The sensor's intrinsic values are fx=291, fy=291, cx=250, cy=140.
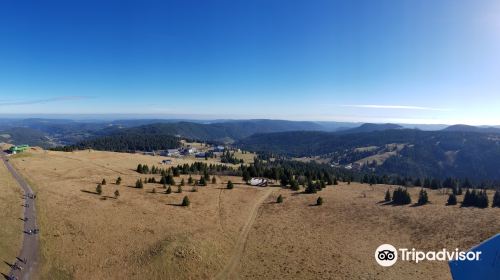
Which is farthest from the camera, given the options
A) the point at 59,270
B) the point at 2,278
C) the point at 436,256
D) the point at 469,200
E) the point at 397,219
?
the point at 469,200

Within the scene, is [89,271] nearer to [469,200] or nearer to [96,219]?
[96,219]

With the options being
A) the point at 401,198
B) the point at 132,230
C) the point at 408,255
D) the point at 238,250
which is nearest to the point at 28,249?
the point at 132,230

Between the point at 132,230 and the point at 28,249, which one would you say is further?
the point at 132,230

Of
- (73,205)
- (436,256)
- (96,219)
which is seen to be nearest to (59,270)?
(96,219)

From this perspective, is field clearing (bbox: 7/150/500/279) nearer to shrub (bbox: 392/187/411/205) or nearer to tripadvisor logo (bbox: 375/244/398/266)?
tripadvisor logo (bbox: 375/244/398/266)

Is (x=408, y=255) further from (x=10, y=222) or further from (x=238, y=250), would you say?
(x=10, y=222)

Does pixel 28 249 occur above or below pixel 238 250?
above

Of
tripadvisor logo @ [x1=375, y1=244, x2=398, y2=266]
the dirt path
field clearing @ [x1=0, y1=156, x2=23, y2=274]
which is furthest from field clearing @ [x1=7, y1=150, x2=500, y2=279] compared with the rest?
field clearing @ [x1=0, y1=156, x2=23, y2=274]
